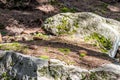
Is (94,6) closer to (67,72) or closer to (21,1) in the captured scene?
(21,1)

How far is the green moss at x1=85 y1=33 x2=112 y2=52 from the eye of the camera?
26.7 ft

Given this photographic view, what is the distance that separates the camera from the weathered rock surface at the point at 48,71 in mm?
5297

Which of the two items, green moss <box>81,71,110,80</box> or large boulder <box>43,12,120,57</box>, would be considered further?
large boulder <box>43,12,120,57</box>

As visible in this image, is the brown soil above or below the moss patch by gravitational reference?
above

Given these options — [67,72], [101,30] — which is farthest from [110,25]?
[67,72]

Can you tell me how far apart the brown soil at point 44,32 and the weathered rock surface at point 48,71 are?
40 cm

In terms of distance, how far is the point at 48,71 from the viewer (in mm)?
5363

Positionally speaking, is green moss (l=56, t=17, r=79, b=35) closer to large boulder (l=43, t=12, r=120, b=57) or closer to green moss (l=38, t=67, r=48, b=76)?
large boulder (l=43, t=12, r=120, b=57)

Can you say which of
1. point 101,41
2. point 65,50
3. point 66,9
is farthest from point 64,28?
point 66,9

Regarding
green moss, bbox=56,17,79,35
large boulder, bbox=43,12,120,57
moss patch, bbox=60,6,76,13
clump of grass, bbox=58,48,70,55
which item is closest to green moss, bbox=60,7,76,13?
moss patch, bbox=60,6,76,13

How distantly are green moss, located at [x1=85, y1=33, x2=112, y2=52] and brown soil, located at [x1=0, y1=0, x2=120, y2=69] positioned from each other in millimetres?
422

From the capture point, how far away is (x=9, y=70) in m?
5.57

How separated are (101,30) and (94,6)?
25.1 feet

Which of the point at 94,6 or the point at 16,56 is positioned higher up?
the point at 16,56
